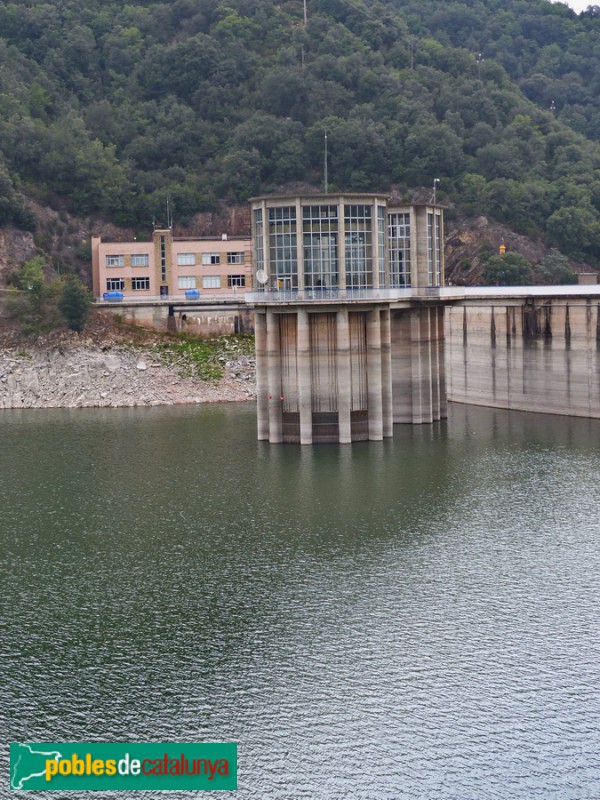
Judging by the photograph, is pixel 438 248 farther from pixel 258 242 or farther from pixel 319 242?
pixel 258 242

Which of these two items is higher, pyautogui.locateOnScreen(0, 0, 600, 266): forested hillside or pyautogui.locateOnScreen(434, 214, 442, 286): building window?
pyautogui.locateOnScreen(0, 0, 600, 266): forested hillside

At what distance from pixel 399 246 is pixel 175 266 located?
36.4 meters

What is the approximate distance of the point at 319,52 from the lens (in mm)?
163000

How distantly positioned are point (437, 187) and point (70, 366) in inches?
2507

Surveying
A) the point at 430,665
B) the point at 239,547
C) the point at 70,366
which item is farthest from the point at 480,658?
the point at 70,366

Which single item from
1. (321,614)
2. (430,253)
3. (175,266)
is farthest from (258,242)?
(175,266)

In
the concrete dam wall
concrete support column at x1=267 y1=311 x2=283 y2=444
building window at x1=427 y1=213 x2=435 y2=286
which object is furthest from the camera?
building window at x1=427 y1=213 x2=435 y2=286

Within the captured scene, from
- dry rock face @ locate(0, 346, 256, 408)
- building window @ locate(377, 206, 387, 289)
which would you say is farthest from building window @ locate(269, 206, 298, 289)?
dry rock face @ locate(0, 346, 256, 408)

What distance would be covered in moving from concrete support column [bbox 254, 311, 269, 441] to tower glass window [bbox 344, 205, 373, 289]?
622 cm

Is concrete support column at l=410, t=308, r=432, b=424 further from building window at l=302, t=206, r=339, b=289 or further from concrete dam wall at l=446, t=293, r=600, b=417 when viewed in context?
building window at l=302, t=206, r=339, b=289

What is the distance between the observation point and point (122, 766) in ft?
103

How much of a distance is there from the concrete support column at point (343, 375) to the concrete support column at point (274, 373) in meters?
3.86

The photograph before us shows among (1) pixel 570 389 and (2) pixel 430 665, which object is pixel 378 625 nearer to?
(2) pixel 430 665

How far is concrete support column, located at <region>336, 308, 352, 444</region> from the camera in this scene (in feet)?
239
